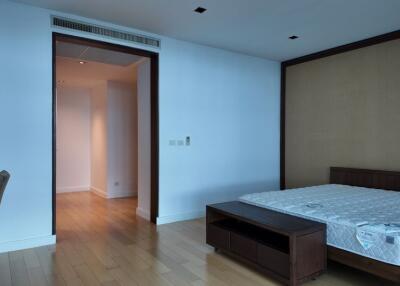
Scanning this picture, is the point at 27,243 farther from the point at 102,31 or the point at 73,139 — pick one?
the point at 73,139

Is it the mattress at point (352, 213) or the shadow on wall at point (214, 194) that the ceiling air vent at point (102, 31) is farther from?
the mattress at point (352, 213)

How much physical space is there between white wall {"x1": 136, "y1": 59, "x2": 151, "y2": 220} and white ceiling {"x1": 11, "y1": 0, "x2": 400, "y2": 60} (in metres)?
0.81

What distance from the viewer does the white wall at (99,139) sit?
6590mm

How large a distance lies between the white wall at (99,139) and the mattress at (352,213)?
13.4ft

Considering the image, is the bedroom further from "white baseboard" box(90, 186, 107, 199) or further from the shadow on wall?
"white baseboard" box(90, 186, 107, 199)

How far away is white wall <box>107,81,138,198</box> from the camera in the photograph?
648 cm

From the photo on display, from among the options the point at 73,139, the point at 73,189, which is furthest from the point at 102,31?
the point at 73,189

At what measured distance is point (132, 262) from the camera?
3.01 m

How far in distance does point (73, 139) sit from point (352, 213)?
634 cm

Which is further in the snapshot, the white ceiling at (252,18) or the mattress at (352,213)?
the white ceiling at (252,18)

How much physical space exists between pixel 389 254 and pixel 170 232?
2565mm

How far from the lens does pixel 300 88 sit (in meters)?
5.59

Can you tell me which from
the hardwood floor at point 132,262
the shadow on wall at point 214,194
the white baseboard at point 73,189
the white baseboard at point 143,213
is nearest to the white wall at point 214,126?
the shadow on wall at point 214,194

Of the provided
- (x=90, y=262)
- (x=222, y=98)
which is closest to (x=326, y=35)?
(x=222, y=98)
